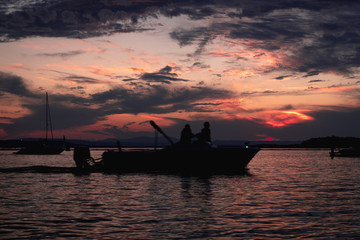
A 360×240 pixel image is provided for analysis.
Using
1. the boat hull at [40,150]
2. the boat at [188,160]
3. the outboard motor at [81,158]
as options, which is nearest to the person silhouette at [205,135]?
the boat at [188,160]

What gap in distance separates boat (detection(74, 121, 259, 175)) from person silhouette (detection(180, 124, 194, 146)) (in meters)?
0.45

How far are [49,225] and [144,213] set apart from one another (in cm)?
339

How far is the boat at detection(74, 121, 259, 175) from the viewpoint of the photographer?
32250mm

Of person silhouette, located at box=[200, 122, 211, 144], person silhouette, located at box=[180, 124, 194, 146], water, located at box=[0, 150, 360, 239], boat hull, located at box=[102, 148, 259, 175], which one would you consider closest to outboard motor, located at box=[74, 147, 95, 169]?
boat hull, located at box=[102, 148, 259, 175]

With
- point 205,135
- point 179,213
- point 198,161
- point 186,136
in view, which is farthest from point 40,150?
point 179,213

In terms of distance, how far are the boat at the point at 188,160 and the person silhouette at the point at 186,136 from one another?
17.6 inches

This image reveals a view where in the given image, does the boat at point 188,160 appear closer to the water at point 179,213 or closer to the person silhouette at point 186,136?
the person silhouette at point 186,136

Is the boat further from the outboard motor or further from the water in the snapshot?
the water

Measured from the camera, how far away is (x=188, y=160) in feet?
107

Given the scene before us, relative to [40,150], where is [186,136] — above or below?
above

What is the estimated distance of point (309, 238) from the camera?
35.0 ft

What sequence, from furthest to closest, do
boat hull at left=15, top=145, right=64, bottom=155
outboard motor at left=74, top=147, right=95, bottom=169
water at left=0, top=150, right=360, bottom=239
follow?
boat hull at left=15, top=145, right=64, bottom=155 → outboard motor at left=74, top=147, right=95, bottom=169 → water at left=0, top=150, right=360, bottom=239

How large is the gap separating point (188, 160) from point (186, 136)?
2.21 metres

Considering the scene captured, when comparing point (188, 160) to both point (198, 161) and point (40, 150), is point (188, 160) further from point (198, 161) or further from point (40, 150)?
point (40, 150)
